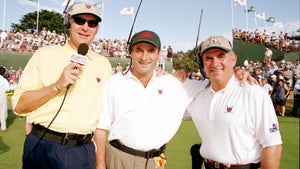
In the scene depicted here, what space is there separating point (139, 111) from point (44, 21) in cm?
7733

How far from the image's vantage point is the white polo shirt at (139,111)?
10.7 ft

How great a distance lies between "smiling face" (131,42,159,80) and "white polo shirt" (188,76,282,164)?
77 cm

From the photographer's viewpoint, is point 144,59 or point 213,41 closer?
point 213,41

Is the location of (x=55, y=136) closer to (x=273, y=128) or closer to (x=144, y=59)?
(x=144, y=59)

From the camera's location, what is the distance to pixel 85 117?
3.11 metres

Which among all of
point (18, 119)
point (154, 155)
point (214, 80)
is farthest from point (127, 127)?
point (18, 119)

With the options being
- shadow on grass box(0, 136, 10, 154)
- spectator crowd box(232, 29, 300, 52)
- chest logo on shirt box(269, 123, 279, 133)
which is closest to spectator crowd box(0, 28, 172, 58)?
spectator crowd box(232, 29, 300, 52)

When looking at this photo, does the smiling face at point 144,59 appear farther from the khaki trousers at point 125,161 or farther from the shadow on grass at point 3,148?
the shadow on grass at point 3,148

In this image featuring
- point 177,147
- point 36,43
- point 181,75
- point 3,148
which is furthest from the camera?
point 36,43

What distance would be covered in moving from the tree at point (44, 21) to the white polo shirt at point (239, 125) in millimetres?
74123

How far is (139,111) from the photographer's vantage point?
3.27 m

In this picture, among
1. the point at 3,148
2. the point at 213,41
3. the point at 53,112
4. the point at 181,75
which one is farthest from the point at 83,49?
the point at 3,148

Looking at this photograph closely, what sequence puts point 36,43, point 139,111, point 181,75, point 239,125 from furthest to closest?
point 36,43
point 181,75
point 139,111
point 239,125

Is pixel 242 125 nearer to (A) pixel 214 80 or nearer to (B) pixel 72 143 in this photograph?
(A) pixel 214 80
